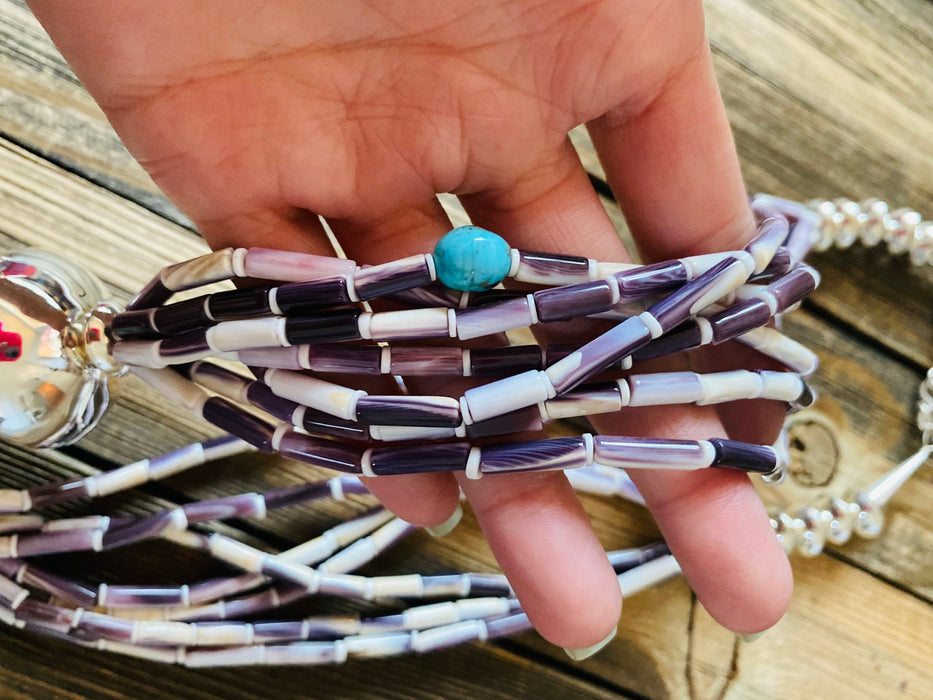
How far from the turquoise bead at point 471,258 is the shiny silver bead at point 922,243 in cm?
54

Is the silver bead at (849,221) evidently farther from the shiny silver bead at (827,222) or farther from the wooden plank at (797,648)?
the wooden plank at (797,648)

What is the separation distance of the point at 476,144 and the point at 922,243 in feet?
1.72

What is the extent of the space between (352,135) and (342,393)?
0.21 meters

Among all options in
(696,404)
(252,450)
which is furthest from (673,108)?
(252,450)

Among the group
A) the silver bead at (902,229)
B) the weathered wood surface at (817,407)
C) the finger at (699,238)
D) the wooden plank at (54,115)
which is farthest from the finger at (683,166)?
the wooden plank at (54,115)

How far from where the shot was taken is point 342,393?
1.80ft

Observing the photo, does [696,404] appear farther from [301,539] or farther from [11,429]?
[11,429]

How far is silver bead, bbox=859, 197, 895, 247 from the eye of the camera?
0.82 meters

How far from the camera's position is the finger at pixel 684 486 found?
0.61m

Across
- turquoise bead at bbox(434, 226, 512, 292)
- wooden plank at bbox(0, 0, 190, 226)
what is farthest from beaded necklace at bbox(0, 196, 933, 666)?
wooden plank at bbox(0, 0, 190, 226)

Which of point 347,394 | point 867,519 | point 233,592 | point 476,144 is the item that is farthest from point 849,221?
point 233,592

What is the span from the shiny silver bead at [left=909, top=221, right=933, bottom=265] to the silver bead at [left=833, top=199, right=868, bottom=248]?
62mm

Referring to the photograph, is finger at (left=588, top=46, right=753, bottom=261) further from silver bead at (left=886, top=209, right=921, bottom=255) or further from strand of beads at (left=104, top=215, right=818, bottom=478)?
silver bead at (left=886, top=209, right=921, bottom=255)

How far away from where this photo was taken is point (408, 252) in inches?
25.3
